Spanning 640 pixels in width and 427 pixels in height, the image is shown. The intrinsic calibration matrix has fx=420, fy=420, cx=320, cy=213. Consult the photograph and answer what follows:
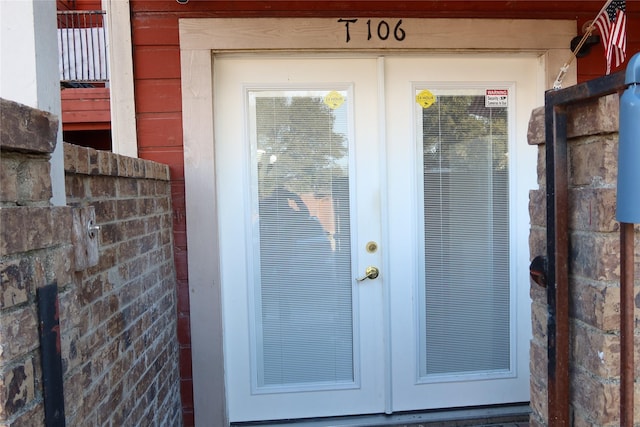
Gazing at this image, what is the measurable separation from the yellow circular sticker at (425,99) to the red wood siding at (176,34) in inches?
17.5

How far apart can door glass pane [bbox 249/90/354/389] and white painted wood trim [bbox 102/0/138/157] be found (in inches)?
27.4

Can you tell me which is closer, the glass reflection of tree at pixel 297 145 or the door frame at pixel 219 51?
the door frame at pixel 219 51

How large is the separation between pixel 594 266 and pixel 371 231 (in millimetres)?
1606

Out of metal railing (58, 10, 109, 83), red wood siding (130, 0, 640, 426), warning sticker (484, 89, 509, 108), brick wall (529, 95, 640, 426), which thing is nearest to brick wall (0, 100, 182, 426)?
red wood siding (130, 0, 640, 426)

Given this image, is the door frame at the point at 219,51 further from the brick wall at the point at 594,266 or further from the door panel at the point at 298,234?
the brick wall at the point at 594,266

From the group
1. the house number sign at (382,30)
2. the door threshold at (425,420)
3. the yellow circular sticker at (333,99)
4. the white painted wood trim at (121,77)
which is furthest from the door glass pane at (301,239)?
the white painted wood trim at (121,77)

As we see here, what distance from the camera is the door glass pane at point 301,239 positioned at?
2.59m

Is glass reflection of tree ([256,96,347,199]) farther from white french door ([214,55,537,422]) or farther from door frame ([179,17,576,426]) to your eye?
door frame ([179,17,576,426])

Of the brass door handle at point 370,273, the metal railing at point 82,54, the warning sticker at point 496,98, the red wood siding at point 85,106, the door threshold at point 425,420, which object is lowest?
the door threshold at point 425,420

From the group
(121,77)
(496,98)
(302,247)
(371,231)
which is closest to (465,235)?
(371,231)

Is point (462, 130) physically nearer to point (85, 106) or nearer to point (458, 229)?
point (458, 229)

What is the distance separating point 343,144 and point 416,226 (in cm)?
69

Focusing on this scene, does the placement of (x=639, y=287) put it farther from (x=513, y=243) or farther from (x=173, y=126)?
(x=173, y=126)

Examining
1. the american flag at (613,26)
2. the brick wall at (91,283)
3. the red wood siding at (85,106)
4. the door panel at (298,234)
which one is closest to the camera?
the brick wall at (91,283)
